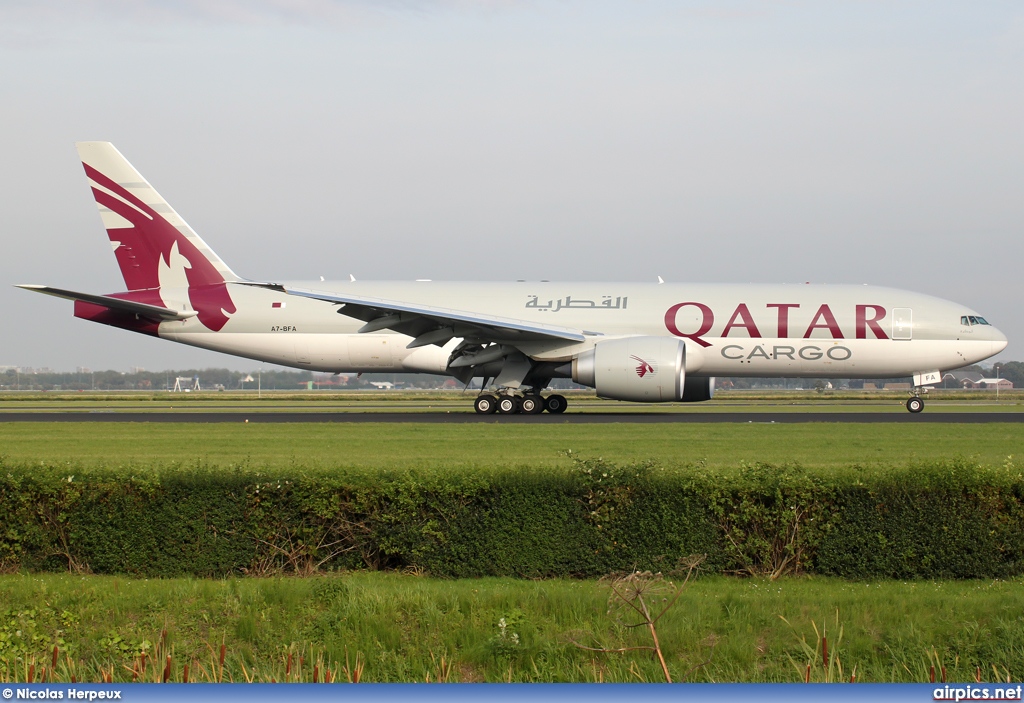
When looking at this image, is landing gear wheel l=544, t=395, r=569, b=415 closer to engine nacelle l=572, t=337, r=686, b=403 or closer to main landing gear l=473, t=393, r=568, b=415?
main landing gear l=473, t=393, r=568, b=415

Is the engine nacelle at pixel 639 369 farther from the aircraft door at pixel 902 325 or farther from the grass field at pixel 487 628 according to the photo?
the grass field at pixel 487 628

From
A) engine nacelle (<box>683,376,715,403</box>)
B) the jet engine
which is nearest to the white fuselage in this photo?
engine nacelle (<box>683,376,715,403</box>)

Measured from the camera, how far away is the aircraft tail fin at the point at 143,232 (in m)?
32.0

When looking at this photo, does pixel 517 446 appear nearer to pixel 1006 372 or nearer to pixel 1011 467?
pixel 1011 467

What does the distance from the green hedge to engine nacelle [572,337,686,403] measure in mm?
15775

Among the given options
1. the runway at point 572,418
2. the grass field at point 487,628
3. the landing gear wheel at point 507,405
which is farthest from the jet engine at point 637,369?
the grass field at point 487,628

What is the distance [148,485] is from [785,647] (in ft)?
20.9

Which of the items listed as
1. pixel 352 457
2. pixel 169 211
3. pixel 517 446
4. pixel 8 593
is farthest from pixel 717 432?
pixel 169 211

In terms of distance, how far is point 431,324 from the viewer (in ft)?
89.6

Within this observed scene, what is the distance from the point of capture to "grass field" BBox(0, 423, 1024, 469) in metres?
14.7

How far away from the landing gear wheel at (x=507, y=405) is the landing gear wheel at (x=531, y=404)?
30 centimetres

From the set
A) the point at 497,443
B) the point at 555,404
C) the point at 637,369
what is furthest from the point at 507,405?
the point at 497,443

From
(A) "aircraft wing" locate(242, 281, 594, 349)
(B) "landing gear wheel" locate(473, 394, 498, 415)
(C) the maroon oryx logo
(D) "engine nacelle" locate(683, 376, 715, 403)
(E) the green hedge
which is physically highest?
(A) "aircraft wing" locate(242, 281, 594, 349)

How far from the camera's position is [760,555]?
32.6 feet
